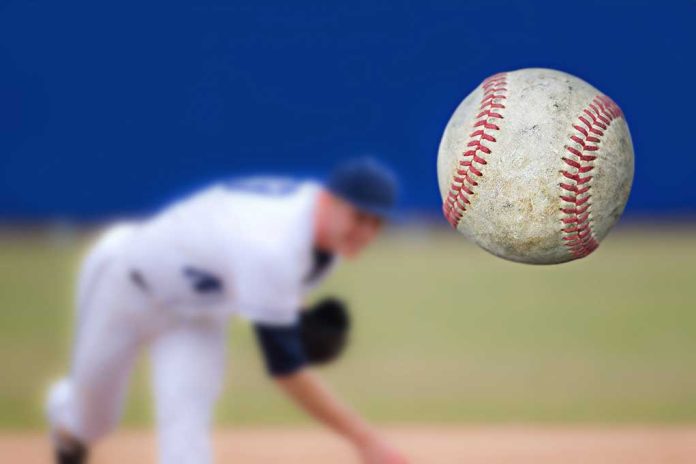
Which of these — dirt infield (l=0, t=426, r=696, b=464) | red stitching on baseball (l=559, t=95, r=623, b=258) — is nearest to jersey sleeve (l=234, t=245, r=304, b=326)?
red stitching on baseball (l=559, t=95, r=623, b=258)

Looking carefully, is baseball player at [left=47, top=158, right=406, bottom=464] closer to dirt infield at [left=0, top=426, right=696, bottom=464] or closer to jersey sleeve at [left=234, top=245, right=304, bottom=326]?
jersey sleeve at [left=234, top=245, right=304, bottom=326]

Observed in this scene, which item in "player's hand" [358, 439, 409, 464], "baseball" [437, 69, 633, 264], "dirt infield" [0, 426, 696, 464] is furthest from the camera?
"dirt infield" [0, 426, 696, 464]

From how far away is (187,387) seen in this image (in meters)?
2.34

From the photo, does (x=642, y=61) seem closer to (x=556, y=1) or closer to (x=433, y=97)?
(x=556, y=1)

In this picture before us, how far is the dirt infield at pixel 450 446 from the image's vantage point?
3.33 m

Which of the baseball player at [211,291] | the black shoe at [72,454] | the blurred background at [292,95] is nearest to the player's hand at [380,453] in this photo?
the baseball player at [211,291]

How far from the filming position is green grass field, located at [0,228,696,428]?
434 centimetres

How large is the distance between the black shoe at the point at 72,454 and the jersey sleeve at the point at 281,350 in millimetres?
875

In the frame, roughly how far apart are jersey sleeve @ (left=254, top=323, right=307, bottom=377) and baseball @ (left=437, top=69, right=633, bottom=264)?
653 millimetres

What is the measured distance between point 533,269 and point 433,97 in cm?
207

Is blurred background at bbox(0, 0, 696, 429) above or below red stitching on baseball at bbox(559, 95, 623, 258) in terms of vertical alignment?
above

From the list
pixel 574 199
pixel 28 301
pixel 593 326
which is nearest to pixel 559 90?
pixel 574 199

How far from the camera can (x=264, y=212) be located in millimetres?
2322

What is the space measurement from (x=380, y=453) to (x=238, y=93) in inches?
286
